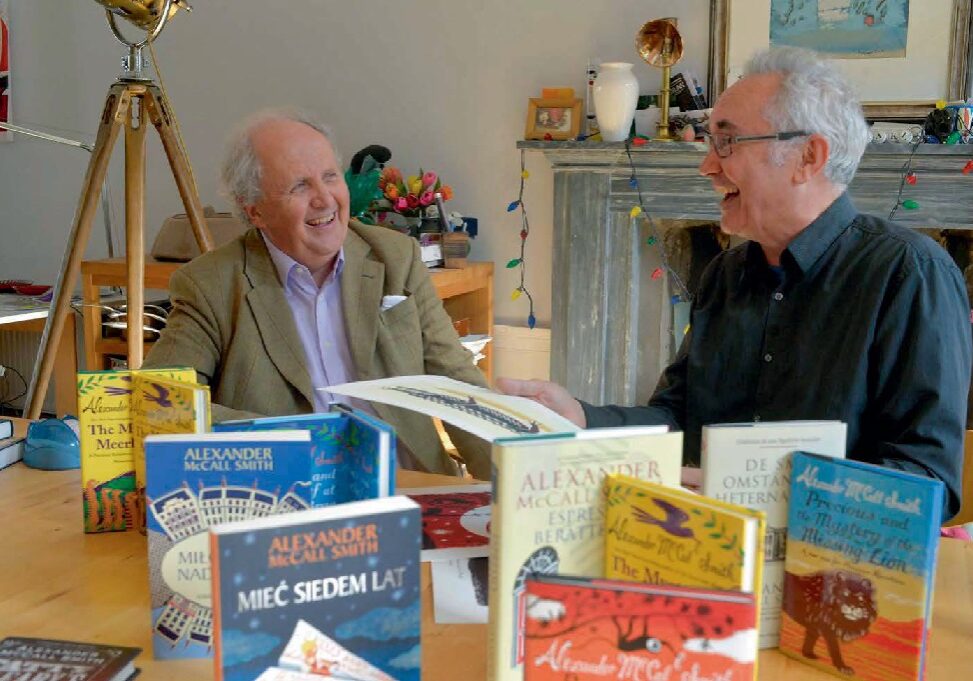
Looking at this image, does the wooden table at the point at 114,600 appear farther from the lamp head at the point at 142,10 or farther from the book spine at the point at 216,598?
the lamp head at the point at 142,10

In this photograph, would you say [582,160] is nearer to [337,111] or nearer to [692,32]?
[692,32]

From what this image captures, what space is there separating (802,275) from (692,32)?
1.94 metres

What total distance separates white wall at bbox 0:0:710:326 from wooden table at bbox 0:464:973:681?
2.52 meters

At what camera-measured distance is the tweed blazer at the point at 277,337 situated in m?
1.93

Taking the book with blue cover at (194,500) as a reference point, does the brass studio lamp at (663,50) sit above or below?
above

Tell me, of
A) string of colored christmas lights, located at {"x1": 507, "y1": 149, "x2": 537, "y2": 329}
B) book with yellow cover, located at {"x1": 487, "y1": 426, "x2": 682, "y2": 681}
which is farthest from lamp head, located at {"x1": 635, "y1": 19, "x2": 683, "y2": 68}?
book with yellow cover, located at {"x1": 487, "y1": 426, "x2": 682, "y2": 681}

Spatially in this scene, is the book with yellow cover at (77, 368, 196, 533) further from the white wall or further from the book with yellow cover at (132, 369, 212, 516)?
the white wall

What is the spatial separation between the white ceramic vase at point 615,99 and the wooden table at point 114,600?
7.30 feet

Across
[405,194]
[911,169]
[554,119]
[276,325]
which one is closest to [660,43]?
[554,119]

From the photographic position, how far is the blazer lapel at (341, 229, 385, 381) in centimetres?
200

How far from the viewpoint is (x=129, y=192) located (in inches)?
97.4

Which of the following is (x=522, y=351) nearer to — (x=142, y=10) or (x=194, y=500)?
(x=142, y=10)

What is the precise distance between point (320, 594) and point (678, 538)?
261mm

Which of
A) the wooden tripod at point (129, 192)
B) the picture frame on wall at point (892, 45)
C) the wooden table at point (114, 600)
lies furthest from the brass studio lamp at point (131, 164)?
the picture frame on wall at point (892, 45)
